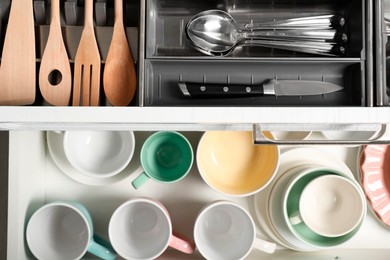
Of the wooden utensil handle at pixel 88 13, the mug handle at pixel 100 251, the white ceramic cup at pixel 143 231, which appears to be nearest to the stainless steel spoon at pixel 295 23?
the wooden utensil handle at pixel 88 13

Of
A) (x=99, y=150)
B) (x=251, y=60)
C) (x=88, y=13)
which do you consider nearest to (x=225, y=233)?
(x=99, y=150)

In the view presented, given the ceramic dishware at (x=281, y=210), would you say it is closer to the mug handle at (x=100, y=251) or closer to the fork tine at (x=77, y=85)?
the mug handle at (x=100, y=251)

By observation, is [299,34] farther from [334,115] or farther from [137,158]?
[137,158]

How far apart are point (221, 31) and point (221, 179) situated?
1.32 ft

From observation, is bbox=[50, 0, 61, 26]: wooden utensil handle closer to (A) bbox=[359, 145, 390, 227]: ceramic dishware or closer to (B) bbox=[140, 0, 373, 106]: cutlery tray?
(B) bbox=[140, 0, 373, 106]: cutlery tray

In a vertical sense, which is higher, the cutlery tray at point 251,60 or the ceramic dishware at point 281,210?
the cutlery tray at point 251,60

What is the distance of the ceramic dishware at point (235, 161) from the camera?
117 cm

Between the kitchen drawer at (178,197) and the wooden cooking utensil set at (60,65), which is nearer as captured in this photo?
the wooden cooking utensil set at (60,65)

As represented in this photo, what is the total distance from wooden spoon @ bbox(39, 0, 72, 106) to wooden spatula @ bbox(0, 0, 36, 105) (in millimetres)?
19

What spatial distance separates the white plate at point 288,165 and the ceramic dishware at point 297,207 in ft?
0.15

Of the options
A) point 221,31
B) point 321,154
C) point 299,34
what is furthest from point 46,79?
point 321,154

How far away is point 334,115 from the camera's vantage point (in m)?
0.84

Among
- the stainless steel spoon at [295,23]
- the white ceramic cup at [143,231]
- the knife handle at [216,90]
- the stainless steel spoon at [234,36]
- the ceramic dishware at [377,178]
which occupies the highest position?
the stainless steel spoon at [295,23]

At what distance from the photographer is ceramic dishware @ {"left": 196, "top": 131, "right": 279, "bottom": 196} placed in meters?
1.17
